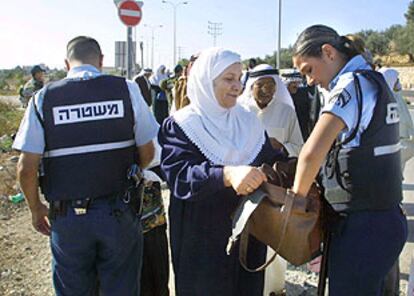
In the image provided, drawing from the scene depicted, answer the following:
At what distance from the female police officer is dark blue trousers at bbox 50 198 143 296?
42.9 inches

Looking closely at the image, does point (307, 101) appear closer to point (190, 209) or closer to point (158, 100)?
point (190, 209)

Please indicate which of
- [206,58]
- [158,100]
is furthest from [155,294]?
[158,100]

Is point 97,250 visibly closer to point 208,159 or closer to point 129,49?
point 208,159

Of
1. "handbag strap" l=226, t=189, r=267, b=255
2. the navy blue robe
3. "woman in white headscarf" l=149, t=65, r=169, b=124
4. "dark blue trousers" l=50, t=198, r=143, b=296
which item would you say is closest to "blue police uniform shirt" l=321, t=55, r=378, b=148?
"handbag strap" l=226, t=189, r=267, b=255

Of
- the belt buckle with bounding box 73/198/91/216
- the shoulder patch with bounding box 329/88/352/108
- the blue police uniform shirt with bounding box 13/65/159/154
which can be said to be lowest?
the belt buckle with bounding box 73/198/91/216

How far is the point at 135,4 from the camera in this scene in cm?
689

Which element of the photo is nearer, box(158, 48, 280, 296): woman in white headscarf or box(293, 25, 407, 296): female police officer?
box(293, 25, 407, 296): female police officer

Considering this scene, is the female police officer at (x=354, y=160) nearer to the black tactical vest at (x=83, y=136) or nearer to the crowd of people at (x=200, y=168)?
the crowd of people at (x=200, y=168)

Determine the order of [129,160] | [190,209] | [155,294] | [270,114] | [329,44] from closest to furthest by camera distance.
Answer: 1. [329,44]
2. [190,209]
3. [129,160]
4. [155,294]
5. [270,114]

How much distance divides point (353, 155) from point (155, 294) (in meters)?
1.78

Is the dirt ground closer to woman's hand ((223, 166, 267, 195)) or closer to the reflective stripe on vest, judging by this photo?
the reflective stripe on vest

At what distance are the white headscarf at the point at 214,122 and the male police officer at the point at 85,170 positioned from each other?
1.36 feet

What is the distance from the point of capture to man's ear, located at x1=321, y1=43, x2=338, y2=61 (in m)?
2.04

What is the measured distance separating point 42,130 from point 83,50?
547 mm
